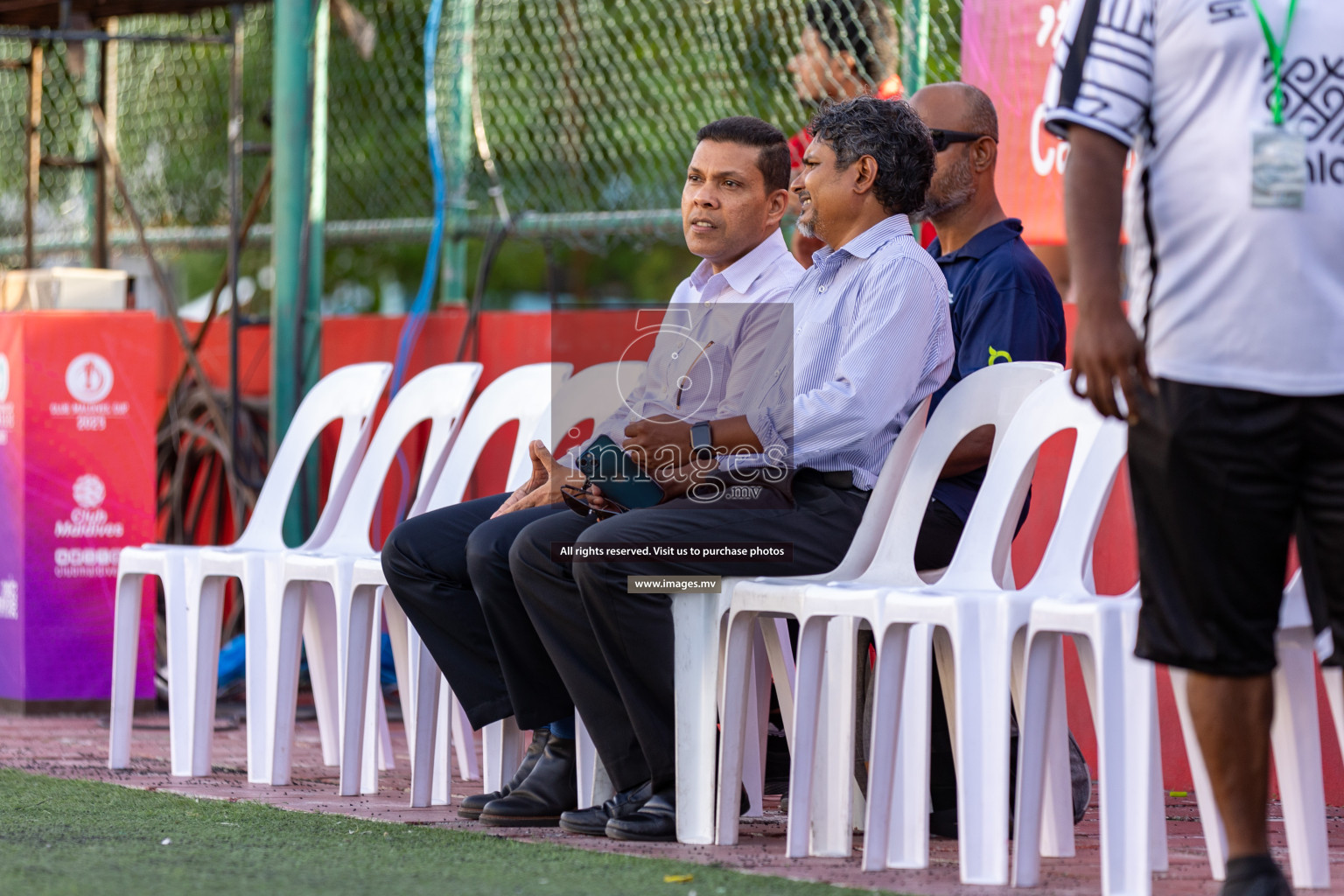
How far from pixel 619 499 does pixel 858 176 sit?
83 cm

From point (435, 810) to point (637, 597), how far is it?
0.87 metres

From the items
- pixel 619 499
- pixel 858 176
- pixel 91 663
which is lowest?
pixel 91 663

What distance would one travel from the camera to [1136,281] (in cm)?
282

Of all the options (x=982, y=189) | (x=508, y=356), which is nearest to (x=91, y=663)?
(x=508, y=356)

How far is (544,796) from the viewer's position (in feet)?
13.0

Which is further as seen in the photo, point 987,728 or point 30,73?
point 30,73

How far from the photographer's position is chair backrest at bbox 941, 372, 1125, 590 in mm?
3406

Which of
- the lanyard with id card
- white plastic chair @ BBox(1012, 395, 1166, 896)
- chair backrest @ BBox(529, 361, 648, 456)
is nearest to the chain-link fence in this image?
chair backrest @ BBox(529, 361, 648, 456)

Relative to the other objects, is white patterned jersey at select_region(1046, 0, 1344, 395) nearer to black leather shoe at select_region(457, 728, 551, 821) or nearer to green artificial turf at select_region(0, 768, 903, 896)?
green artificial turf at select_region(0, 768, 903, 896)

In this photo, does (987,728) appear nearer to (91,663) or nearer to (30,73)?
(91,663)

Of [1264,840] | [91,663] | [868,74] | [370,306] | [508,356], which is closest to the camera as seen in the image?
[1264,840]

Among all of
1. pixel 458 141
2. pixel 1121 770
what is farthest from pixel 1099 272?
pixel 458 141

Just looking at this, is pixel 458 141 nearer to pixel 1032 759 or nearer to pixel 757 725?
pixel 757 725

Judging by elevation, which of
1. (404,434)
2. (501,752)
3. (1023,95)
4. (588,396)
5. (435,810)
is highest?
(1023,95)
